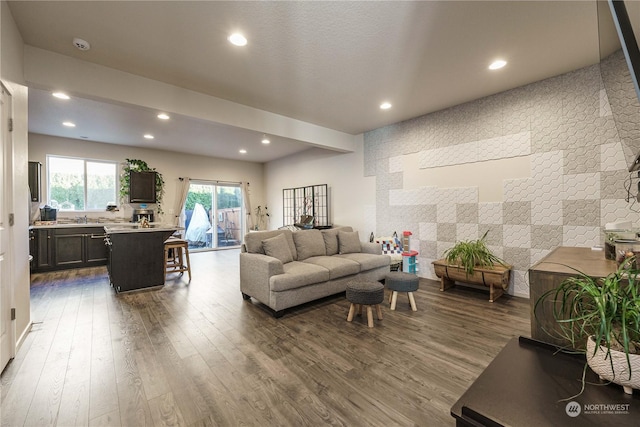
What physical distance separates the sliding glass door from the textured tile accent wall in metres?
5.60

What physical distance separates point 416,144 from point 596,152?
7.35 feet

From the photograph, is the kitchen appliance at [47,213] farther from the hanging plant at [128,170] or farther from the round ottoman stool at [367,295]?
the round ottoman stool at [367,295]

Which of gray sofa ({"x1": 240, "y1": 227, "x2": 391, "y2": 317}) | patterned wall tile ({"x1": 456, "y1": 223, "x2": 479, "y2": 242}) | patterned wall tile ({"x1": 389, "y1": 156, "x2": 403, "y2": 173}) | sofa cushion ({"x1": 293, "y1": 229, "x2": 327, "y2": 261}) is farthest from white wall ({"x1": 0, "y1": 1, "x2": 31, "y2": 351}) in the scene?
patterned wall tile ({"x1": 456, "y1": 223, "x2": 479, "y2": 242})

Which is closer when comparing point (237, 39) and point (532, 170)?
point (237, 39)

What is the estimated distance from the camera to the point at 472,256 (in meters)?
3.65

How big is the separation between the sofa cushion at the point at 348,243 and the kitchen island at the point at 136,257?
2.78m

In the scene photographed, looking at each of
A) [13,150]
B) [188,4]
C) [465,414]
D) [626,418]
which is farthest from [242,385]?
[188,4]

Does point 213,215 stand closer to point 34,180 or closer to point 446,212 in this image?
point 34,180

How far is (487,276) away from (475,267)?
18 cm

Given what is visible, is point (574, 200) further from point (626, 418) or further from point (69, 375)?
point (69, 375)

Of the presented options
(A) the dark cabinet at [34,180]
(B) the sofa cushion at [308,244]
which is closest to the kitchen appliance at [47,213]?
(A) the dark cabinet at [34,180]

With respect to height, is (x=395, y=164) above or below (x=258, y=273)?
above

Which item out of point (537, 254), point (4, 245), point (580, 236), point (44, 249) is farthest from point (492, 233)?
point (44, 249)

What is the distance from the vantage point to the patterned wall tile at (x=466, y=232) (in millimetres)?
3955
